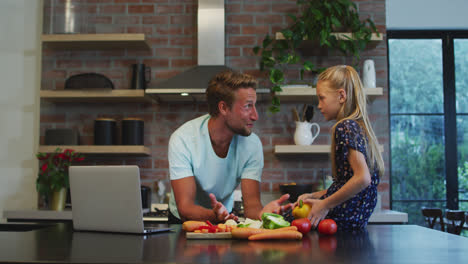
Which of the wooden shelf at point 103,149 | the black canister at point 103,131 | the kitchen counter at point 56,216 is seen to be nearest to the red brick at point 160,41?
the black canister at point 103,131

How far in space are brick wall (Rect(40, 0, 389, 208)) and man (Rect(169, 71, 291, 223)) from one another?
1.46m

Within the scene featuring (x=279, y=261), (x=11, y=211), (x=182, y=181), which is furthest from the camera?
(x=11, y=211)

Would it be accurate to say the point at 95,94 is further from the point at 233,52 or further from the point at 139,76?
the point at 233,52

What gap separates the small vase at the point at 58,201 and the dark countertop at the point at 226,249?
77.8 inches

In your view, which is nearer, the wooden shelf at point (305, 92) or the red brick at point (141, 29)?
the wooden shelf at point (305, 92)

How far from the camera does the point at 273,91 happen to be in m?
3.46

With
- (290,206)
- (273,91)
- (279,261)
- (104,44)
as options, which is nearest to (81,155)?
(104,44)

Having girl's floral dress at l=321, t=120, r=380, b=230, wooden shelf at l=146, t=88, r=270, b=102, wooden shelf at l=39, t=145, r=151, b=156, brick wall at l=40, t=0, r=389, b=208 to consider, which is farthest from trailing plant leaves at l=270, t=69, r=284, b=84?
girl's floral dress at l=321, t=120, r=380, b=230

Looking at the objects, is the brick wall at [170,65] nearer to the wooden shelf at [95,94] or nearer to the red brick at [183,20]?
the red brick at [183,20]

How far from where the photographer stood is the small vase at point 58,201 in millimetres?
3422

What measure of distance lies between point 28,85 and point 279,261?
10.5 feet

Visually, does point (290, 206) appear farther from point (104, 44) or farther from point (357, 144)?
point (104, 44)

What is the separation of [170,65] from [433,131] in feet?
7.84

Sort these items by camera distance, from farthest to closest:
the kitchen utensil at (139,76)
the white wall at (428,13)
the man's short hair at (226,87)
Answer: the white wall at (428,13) → the kitchen utensil at (139,76) → the man's short hair at (226,87)
